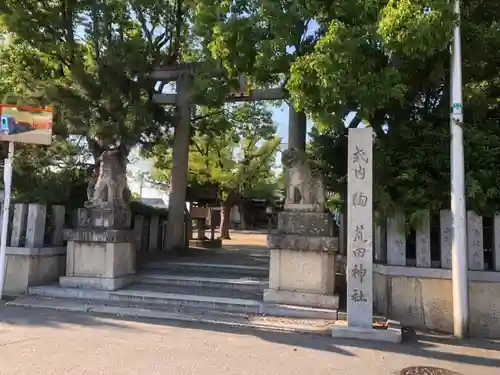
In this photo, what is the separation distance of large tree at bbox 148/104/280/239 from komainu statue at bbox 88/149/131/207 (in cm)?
840

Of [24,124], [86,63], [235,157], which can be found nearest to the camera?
[24,124]

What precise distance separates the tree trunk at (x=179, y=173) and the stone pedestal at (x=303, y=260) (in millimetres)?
5174

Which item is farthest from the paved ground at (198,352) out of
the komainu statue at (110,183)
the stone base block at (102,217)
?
the komainu statue at (110,183)

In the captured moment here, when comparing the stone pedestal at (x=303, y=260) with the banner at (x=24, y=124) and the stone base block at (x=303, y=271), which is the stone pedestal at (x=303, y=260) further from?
the banner at (x=24, y=124)

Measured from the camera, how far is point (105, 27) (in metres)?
9.86

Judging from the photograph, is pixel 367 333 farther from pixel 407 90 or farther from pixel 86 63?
pixel 86 63

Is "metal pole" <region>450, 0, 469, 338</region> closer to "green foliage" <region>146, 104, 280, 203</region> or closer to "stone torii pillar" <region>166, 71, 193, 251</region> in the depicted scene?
"stone torii pillar" <region>166, 71, 193, 251</region>

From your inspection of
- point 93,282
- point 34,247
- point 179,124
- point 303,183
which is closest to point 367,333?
point 303,183

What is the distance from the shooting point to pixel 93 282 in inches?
319

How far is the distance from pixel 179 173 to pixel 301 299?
20.9 ft

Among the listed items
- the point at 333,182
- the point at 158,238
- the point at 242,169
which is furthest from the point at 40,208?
the point at 242,169

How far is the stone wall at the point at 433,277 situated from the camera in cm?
647

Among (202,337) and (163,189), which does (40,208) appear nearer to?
(202,337)

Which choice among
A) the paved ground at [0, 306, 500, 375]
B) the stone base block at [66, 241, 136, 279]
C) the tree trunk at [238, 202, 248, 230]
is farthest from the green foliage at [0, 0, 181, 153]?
the tree trunk at [238, 202, 248, 230]
